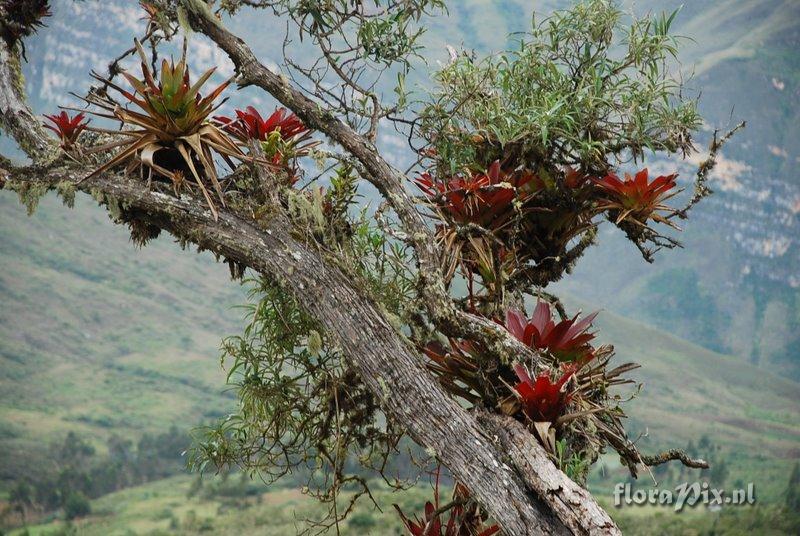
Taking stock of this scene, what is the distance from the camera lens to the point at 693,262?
11862 cm

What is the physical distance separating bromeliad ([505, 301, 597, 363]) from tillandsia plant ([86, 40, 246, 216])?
52.8 inches

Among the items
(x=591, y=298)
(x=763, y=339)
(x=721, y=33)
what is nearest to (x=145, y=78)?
(x=591, y=298)

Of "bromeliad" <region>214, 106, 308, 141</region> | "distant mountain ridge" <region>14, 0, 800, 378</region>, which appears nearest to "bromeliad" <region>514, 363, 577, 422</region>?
"bromeliad" <region>214, 106, 308, 141</region>

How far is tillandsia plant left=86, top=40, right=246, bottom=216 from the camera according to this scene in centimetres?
332

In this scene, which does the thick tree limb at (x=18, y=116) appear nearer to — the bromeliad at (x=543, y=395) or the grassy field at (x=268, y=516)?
the bromeliad at (x=543, y=395)

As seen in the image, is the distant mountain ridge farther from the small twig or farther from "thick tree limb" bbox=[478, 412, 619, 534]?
"thick tree limb" bbox=[478, 412, 619, 534]

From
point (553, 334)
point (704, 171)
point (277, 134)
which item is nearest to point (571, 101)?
point (704, 171)

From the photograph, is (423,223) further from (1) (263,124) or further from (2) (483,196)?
(1) (263,124)

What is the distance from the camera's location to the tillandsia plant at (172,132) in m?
3.32

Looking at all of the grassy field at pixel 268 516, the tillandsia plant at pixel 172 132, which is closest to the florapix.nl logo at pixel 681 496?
the tillandsia plant at pixel 172 132

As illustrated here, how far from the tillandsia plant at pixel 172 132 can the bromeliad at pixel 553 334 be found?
134cm

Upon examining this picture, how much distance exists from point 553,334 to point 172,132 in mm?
1854

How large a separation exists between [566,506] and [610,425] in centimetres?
68

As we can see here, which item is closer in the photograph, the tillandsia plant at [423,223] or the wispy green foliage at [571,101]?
the tillandsia plant at [423,223]
